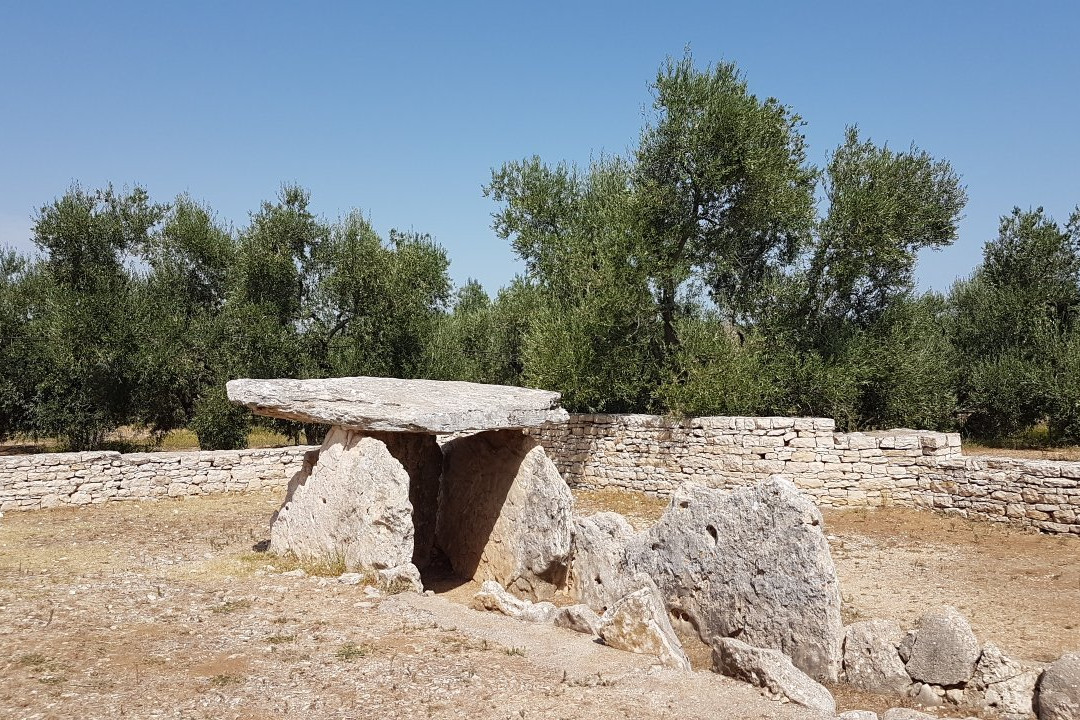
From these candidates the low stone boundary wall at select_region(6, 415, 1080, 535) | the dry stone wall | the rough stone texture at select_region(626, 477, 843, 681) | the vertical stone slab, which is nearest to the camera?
the rough stone texture at select_region(626, 477, 843, 681)

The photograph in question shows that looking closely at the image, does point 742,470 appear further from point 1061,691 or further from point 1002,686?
point 1061,691

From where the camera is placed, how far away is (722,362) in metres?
17.9

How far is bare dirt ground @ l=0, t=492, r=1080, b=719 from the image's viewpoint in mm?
5902

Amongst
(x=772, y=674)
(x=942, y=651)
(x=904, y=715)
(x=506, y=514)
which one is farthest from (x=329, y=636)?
(x=942, y=651)

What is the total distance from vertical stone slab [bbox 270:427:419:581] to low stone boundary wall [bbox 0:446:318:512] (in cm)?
722

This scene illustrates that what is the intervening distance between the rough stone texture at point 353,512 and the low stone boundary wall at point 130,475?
283 inches

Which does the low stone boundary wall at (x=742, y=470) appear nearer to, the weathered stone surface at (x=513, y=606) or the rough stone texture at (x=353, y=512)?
the rough stone texture at (x=353, y=512)

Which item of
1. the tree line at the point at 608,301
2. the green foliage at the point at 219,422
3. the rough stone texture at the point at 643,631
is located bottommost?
the rough stone texture at the point at 643,631

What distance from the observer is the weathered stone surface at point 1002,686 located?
6.38 meters

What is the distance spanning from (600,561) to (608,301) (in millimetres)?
9360

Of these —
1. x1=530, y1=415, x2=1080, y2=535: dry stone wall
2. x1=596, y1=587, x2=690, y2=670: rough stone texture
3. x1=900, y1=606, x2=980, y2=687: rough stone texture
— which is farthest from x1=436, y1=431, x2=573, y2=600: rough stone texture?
x1=530, y1=415, x2=1080, y2=535: dry stone wall

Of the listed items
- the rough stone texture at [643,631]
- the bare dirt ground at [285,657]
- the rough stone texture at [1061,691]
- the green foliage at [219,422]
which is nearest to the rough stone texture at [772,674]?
the bare dirt ground at [285,657]

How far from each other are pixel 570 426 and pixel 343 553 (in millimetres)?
10202

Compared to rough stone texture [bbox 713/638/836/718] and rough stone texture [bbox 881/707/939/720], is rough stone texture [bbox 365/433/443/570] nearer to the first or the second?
rough stone texture [bbox 713/638/836/718]
